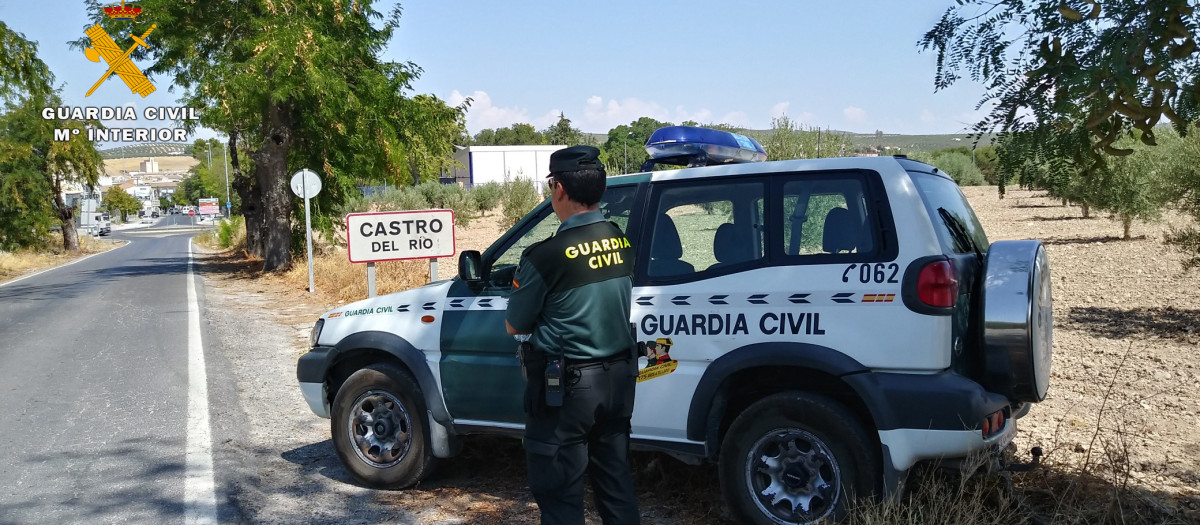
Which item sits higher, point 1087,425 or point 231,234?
point 231,234

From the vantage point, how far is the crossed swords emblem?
24.0 meters

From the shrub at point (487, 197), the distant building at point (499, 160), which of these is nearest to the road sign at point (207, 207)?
the distant building at point (499, 160)

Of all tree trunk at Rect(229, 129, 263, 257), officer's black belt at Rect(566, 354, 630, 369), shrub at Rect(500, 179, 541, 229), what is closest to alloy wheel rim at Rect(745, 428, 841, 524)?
officer's black belt at Rect(566, 354, 630, 369)

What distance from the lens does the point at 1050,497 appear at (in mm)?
4688

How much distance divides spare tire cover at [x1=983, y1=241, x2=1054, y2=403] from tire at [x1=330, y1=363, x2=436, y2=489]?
3031 mm

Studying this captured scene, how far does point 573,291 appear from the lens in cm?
355

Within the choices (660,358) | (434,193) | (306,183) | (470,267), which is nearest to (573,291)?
(660,358)

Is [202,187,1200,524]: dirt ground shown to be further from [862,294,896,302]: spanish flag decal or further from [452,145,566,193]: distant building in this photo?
[452,145,566,193]: distant building

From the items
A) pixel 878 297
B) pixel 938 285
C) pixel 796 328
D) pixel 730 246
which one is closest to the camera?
pixel 938 285

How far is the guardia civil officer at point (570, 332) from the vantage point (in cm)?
354

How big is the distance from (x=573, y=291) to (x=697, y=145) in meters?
1.84

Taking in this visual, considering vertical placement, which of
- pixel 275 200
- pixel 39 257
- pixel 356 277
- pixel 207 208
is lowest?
pixel 39 257

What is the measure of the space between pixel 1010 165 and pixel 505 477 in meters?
3.38

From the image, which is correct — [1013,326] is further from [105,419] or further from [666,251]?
[105,419]
